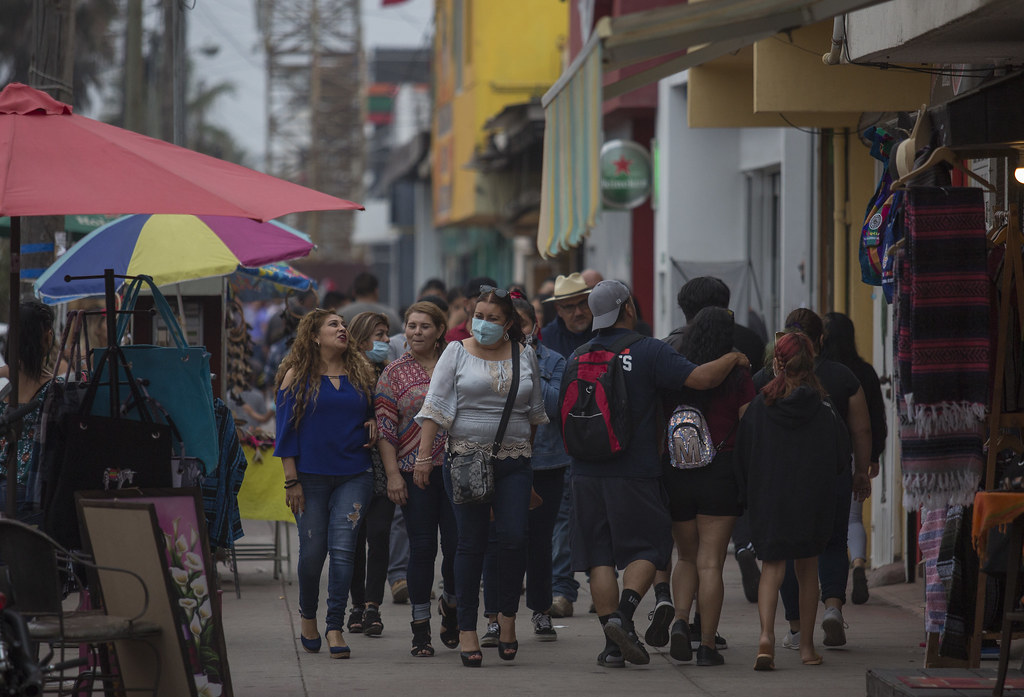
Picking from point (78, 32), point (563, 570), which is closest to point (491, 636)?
point (563, 570)

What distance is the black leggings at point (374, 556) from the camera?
892 centimetres

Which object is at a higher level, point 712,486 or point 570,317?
point 570,317

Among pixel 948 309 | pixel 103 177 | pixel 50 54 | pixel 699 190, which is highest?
pixel 50 54

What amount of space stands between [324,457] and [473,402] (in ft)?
2.93

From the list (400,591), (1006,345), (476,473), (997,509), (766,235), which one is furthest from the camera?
(766,235)

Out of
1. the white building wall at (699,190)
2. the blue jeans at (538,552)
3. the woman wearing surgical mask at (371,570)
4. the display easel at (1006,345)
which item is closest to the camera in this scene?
the display easel at (1006,345)

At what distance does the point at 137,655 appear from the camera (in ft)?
19.9

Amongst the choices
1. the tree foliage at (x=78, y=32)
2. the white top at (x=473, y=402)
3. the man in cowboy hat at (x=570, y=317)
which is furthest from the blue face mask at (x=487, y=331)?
the tree foliage at (x=78, y=32)

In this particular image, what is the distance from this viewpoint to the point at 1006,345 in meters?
6.95

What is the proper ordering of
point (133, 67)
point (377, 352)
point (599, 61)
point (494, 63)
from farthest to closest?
point (494, 63), point (133, 67), point (377, 352), point (599, 61)

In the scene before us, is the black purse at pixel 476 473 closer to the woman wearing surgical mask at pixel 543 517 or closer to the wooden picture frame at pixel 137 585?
the woman wearing surgical mask at pixel 543 517

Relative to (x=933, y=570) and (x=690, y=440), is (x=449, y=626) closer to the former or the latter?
(x=690, y=440)

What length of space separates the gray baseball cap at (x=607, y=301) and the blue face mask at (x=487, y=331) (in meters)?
0.49

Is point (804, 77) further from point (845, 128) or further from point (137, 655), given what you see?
point (137, 655)
